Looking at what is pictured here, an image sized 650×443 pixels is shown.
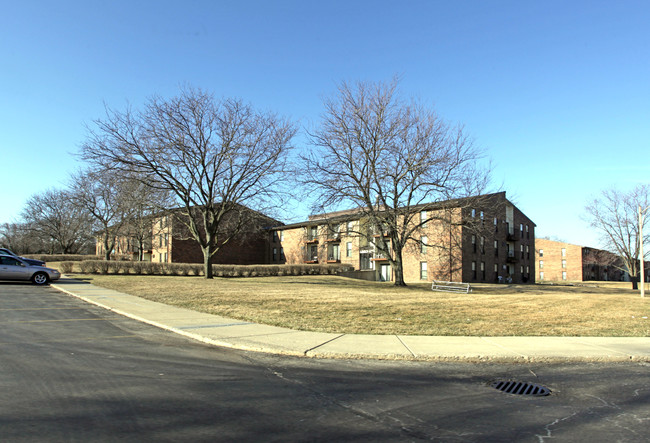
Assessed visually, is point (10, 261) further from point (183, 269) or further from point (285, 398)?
point (285, 398)

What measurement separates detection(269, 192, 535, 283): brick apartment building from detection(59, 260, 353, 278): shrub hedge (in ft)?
8.76

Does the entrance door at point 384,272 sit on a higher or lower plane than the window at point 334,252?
lower

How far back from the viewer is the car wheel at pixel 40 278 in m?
22.3

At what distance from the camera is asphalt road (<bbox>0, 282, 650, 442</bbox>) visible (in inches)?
167

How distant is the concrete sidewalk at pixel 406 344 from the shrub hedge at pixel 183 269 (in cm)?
2381

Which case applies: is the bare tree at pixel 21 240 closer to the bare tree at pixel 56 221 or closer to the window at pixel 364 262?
the bare tree at pixel 56 221

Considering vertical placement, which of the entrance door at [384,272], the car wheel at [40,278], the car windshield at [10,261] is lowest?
the entrance door at [384,272]

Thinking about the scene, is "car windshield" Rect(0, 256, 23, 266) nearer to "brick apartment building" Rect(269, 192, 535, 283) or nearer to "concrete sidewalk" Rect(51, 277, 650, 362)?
"concrete sidewalk" Rect(51, 277, 650, 362)

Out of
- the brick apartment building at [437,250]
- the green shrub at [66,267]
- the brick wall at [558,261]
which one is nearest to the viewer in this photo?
the green shrub at [66,267]

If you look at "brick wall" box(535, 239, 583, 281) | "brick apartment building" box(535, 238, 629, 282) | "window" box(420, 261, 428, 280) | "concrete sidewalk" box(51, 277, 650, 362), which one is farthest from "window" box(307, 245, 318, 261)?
"brick wall" box(535, 239, 583, 281)

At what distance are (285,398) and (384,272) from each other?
45.5 metres

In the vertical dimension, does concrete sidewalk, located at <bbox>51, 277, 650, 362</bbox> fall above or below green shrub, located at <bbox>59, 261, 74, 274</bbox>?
below

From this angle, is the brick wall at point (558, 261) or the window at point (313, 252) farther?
the brick wall at point (558, 261)

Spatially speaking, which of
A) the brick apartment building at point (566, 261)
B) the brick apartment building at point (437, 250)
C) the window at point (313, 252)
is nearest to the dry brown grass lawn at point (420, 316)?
the brick apartment building at point (437, 250)
